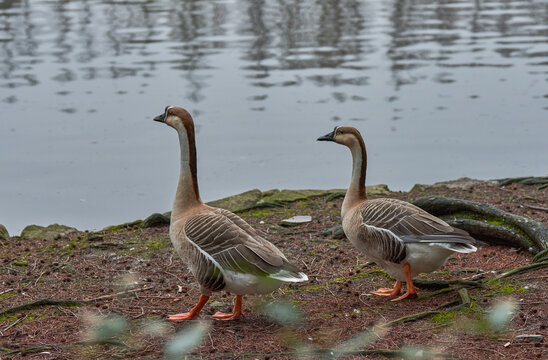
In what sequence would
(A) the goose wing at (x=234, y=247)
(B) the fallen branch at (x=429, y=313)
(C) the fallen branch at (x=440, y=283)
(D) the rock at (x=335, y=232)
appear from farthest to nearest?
(D) the rock at (x=335, y=232) < (C) the fallen branch at (x=440, y=283) < (B) the fallen branch at (x=429, y=313) < (A) the goose wing at (x=234, y=247)

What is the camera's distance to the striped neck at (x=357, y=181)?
7324mm

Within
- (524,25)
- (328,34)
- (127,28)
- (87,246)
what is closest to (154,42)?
(127,28)

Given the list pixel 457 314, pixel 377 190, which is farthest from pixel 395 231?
pixel 377 190

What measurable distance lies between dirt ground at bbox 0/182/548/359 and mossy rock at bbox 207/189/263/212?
107cm

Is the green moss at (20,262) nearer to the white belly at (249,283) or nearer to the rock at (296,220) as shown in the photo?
the rock at (296,220)

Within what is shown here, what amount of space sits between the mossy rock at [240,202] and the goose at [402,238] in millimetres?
3976

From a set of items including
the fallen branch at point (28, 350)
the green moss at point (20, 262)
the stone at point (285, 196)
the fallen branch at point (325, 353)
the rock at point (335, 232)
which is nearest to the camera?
the fallen branch at point (325, 353)

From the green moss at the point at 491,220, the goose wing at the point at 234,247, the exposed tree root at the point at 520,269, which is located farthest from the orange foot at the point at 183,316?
the green moss at the point at 491,220

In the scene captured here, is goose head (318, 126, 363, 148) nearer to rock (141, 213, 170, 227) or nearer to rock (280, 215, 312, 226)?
rock (280, 215, 312, 226)

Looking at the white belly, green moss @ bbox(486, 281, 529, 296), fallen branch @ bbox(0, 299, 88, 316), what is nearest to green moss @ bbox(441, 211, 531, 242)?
green moss @ bbox(486, 281, 529, 296)

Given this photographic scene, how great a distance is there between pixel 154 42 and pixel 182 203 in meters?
18.3

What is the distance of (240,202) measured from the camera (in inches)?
443

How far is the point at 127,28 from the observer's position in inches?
1036

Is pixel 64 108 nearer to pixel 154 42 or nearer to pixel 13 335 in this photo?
pixel 154 42
